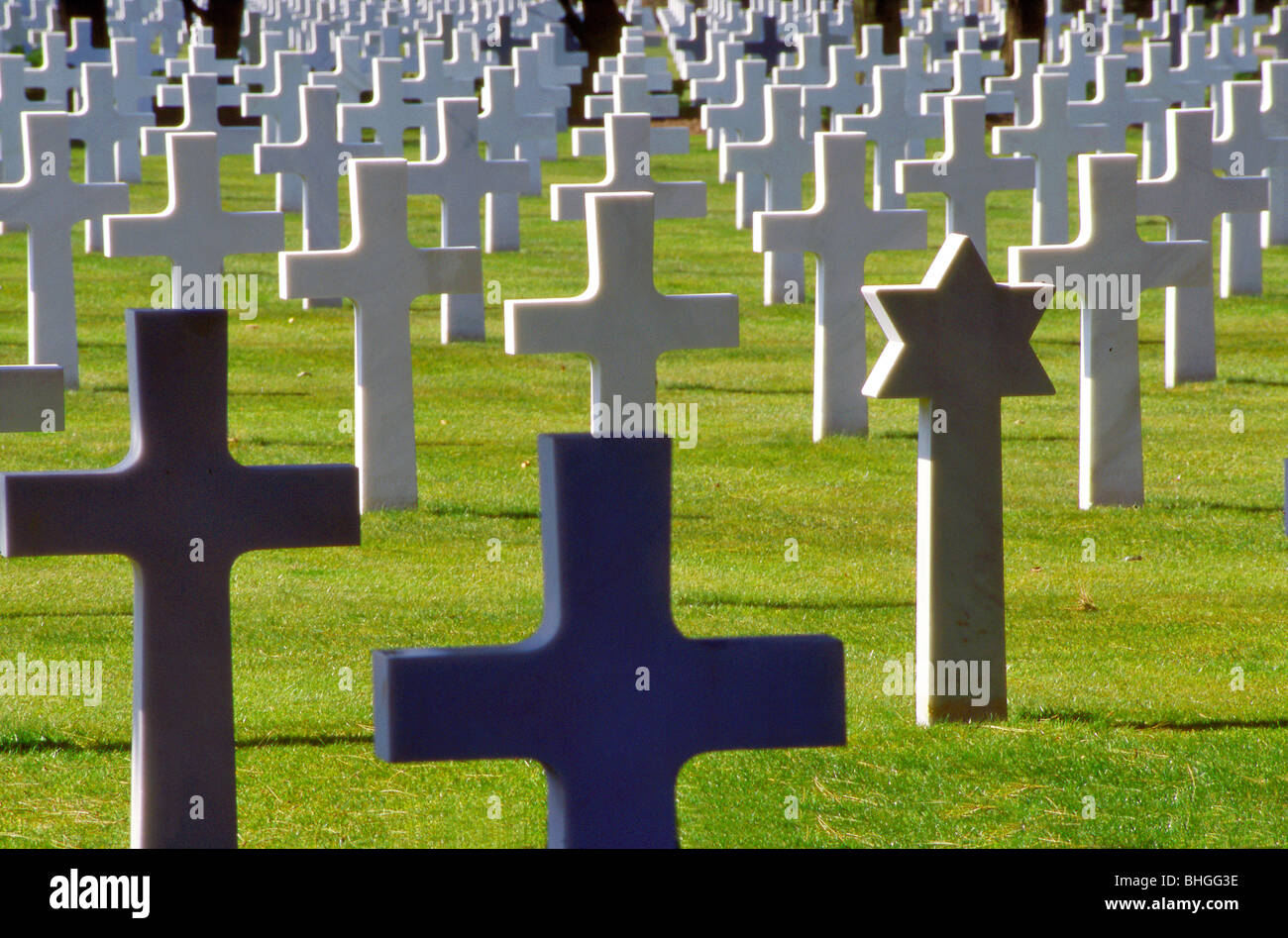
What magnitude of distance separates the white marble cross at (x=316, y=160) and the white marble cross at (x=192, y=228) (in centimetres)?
356

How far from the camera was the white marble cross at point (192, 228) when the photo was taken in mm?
9039

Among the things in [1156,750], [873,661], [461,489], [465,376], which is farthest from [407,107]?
[1156,750]

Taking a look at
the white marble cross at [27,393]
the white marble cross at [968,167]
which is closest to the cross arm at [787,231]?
the white marble cross at [968,167]

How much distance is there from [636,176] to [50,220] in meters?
2.99

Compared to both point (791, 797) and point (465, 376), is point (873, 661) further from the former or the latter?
point (465, 376)

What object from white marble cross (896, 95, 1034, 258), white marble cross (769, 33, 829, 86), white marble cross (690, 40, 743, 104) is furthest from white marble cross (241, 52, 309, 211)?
white marble cross (896, 95, 1034, 258)

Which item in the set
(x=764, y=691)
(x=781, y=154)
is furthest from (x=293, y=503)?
(x=781, y=154)

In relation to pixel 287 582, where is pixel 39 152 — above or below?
above

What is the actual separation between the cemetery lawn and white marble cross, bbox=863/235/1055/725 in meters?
0.31

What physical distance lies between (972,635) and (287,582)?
2.74 meters

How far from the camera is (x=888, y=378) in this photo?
4.98m

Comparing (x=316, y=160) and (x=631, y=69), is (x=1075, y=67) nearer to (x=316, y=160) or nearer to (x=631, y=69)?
(x=631, y=69)

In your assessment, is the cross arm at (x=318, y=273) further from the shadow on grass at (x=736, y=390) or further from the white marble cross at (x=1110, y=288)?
the shadow on grass at (x=736, y=390)

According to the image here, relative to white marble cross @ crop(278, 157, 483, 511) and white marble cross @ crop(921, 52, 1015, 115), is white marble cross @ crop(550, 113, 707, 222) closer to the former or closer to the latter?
white marble cross @ crop(278, 157, 483, 511)
